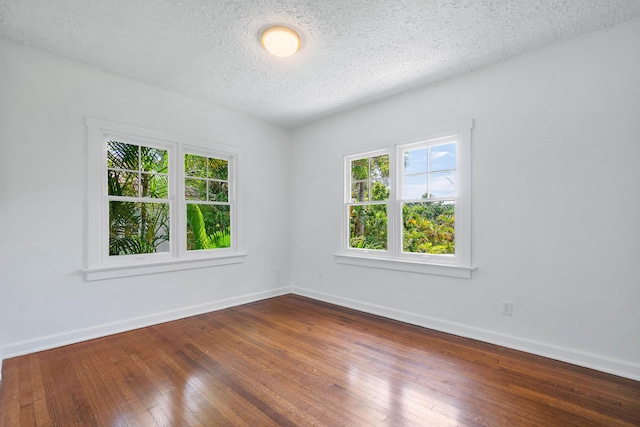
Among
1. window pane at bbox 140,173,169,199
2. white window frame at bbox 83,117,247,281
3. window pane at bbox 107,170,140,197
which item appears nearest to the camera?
white window frame at bbox 83,117,247,281

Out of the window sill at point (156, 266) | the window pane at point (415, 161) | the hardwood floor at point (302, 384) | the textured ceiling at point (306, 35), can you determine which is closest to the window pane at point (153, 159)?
the textured ceiling at point (306, 35)

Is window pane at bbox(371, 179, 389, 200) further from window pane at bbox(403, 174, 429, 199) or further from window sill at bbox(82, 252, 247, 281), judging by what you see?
window sill at bbox(82, 252, 247, 281)

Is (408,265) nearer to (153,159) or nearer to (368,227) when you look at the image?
(368,227)

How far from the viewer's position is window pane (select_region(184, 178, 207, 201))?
12.9 ft

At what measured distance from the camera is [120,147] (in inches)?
135

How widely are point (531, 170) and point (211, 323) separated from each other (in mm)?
3707

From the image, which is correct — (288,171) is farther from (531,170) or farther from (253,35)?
(531,170)

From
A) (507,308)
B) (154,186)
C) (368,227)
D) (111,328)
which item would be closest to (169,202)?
(154,186)

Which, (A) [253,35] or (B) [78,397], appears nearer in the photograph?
(B) [78,397]

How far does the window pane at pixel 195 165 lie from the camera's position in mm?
3953

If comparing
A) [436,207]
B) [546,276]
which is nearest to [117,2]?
[436,207]

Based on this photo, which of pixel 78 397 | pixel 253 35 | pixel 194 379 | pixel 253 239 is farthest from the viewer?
pixel 253 239

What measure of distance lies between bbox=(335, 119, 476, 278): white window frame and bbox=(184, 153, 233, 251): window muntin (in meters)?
1.69

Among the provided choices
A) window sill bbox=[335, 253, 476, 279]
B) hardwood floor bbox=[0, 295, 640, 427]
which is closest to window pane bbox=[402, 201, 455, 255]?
window sill bbox=[335, 253, 476, 279]
